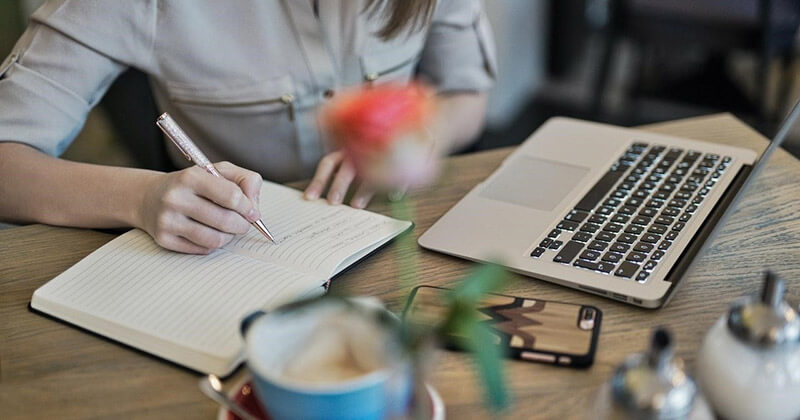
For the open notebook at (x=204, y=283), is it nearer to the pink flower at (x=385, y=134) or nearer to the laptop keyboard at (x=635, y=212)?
the laptop keyboard at (x=635, y=212)

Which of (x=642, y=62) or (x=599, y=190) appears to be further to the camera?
(x=642, y=62)

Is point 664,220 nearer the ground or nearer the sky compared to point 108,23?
nearer the ground

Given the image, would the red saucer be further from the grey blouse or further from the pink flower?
the grey blouse

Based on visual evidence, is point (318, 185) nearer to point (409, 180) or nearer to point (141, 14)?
point (141, 14)

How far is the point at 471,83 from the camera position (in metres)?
1.19

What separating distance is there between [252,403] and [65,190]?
1.33 feet

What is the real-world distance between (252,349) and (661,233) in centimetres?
43

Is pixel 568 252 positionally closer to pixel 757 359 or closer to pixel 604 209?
pixel 604 209

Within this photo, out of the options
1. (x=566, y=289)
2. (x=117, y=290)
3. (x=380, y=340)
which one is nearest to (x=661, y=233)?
(x=566, y=289)

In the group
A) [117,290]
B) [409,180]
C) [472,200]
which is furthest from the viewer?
[472,200]

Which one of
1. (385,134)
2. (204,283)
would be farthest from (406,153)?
(204,283)

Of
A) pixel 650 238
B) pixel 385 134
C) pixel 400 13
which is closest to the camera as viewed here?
pixel 385 134

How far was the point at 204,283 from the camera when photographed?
0.71 metres

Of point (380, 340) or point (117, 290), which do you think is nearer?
point (380, 340)
